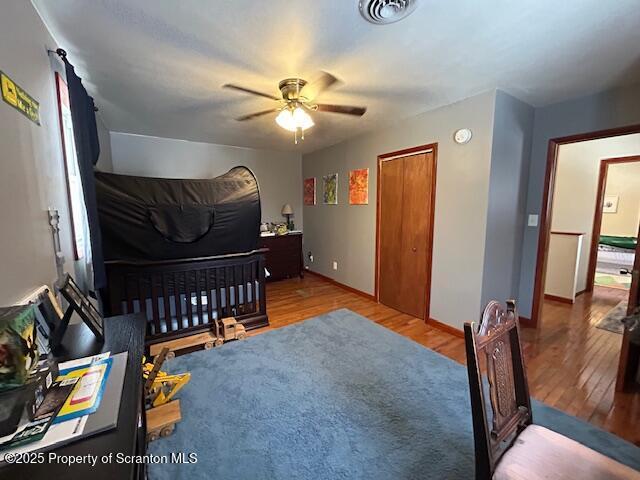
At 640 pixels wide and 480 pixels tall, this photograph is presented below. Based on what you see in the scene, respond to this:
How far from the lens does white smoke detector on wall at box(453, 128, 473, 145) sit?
264 cm

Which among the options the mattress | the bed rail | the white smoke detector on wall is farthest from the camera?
the mattress

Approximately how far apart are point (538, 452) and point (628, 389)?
1.80 m

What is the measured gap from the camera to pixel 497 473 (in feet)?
3.07

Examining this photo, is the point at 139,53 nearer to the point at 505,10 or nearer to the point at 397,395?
the point at 505,10

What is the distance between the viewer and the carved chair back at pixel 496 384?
0.93 meters

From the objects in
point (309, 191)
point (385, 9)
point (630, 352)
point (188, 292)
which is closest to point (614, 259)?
point (630, 352)

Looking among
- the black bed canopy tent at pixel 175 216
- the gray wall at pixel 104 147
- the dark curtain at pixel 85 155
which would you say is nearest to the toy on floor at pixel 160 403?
the dark curtain at pixel 85 155

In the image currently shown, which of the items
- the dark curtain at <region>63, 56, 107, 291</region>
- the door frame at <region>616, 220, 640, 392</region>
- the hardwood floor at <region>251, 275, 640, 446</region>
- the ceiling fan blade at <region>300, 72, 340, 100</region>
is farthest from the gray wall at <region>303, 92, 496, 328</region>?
the dark curtain at <region>63, 56, 107, 291</region>

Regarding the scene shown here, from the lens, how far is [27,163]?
4.04ft

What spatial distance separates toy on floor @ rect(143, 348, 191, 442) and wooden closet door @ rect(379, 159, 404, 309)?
2.59 m

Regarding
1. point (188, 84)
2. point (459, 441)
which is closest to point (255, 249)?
point (188, 84)

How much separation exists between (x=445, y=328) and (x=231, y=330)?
7.42ft

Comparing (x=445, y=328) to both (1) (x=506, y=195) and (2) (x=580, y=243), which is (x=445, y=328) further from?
(2) (x=580, y=243)

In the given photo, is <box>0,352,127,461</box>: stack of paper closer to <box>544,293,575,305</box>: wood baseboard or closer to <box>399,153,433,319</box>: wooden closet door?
<box>399,153,433,319</box>: wooden closet door
